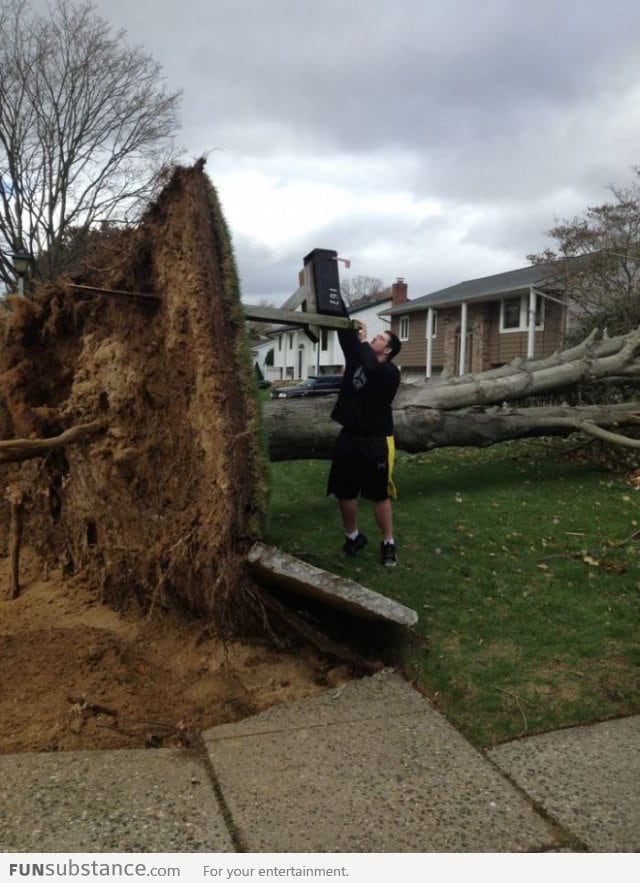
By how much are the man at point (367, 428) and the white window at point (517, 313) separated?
76.3 ft

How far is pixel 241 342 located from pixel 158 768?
2308mm

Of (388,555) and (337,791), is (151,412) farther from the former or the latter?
(337,791)

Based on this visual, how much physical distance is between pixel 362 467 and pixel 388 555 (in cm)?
67

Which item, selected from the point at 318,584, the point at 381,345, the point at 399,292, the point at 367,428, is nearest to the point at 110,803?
the point at 318,584

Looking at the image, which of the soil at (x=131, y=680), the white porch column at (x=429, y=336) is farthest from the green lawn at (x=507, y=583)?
the white porch column at (x=429, y=336)

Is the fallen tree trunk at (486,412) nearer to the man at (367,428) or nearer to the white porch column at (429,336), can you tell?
the man at (367,428)

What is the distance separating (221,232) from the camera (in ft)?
15.2

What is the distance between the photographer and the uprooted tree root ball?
4.29 meters

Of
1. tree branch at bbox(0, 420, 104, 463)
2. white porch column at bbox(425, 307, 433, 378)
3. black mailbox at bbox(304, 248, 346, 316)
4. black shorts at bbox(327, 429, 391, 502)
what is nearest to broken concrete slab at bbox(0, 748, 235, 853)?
tree branch at bbox(0, 420, 104, 463)

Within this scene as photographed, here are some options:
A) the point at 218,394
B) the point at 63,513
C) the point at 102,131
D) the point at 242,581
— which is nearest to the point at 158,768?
the point at 242,581

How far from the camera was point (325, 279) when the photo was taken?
17.3ft

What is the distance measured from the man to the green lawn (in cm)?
48

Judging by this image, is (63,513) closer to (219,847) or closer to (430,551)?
(430,551)

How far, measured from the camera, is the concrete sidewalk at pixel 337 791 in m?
2.86
